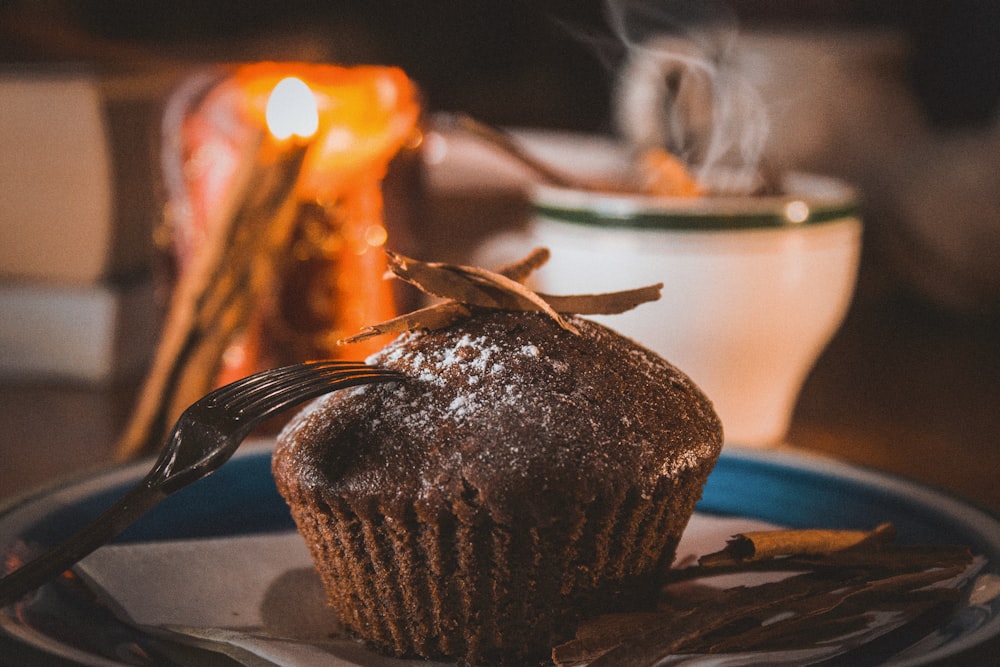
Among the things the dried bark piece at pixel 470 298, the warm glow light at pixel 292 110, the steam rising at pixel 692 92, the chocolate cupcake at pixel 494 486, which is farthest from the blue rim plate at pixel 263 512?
the warm glow light at pixel 292 110

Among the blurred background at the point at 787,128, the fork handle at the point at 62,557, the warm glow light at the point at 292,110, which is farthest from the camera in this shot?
the blurred background at the point at 787,128

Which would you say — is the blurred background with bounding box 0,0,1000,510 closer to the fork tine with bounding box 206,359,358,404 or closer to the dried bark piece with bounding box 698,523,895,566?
the dried bark piece with bounding box 698,523,895,566

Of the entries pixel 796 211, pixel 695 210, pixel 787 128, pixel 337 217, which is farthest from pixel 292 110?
pixel 787 128

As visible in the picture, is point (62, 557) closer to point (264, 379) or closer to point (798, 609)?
point (264, 379)

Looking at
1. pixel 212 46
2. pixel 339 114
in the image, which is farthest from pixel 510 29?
pixel 339 114

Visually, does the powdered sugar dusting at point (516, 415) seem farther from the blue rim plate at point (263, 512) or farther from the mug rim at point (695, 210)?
the mug rim at point (695, 210)

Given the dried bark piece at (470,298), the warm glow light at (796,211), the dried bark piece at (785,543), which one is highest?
the warm glow light at (796,211)

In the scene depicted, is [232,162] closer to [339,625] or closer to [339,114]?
[339,114]
